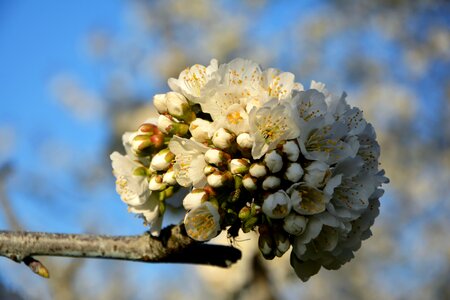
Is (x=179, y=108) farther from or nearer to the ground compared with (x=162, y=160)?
farther from the ground

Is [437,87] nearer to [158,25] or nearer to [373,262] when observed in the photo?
[373,262]

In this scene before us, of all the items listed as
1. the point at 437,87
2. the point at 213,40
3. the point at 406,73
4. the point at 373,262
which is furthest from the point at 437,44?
the point at 373,262

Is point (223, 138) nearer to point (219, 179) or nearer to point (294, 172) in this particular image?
point (219, 179)

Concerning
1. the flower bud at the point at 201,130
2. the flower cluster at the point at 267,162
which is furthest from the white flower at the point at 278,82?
the flower bud at the point at 201,130

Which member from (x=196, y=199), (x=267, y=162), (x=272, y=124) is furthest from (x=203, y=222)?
(x=272, y=124)

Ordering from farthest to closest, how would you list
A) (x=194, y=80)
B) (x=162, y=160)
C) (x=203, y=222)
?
(x=194, y=80)
(x=162, y=160)
(x=203, y=222)

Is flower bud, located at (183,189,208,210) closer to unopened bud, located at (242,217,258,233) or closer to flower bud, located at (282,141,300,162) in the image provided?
unopened bud, located at (242,217,258,233)

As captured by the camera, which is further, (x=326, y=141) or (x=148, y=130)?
(x=148, y=130)

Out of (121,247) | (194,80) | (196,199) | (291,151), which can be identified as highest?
(194,80)

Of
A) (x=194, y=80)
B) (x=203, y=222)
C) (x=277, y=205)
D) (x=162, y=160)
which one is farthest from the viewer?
(x=194, y=80)
